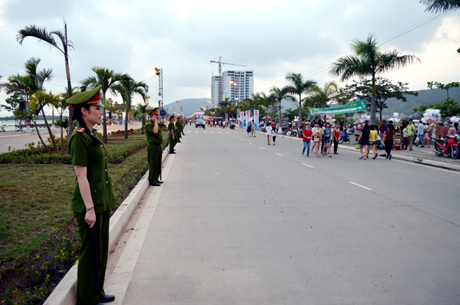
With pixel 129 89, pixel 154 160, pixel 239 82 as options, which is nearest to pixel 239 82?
pixel 239 82

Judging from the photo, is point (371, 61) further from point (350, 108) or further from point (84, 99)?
point (84, 99)

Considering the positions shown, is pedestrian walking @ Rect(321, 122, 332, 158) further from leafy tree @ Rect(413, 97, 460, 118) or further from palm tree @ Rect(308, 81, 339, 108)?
palm tree @ Rect(308, 81, 339, 108)

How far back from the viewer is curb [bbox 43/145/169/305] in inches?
124

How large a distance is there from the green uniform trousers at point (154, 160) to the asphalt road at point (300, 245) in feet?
1.26

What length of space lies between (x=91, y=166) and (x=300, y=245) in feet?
10.1

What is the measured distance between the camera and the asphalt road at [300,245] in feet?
11.8

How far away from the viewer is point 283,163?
45.9ft

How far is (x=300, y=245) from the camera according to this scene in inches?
192

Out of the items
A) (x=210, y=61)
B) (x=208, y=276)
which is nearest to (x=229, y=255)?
(x=208, y=276)

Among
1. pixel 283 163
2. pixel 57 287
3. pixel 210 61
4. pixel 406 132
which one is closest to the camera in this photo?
pixel 57 287

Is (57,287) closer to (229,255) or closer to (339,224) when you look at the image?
(229,255)

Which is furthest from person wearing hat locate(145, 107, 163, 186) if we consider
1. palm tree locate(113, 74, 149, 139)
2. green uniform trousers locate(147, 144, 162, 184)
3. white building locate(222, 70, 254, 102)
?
white building locate(222, 70, 254, 102)

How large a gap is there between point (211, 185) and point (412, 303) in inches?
247

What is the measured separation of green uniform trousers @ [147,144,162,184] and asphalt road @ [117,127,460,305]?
15.1 inches
